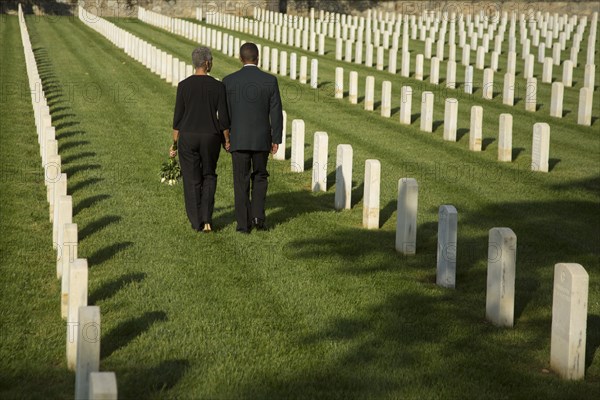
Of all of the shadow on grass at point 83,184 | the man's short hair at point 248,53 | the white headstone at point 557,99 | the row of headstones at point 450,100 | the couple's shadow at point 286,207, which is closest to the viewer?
the man's short hair at point 248,53

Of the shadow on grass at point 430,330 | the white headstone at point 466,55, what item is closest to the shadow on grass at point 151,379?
the shadow on grass at point 430,330

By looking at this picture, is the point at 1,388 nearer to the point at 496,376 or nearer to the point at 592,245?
the point at 496,376

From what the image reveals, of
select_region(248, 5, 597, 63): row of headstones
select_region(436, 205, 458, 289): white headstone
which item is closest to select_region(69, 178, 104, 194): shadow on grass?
select_region(436, 205, 458, 289): white headstone

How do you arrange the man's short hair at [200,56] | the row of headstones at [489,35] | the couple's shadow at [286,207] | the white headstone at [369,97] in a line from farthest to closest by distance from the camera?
the row of headstones at [489,35], the white headstone at [369,97], the couple's shadow at [286,207], the man's short hair at [200,56]

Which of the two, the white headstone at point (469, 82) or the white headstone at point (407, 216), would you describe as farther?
the white headstone at point (469, 82)

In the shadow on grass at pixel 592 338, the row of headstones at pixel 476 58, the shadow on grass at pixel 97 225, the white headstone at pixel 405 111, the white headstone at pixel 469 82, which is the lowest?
the shadow on grass at pixel 592 338

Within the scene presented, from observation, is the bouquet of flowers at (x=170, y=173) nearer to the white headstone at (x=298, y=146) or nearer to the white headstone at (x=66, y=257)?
the white headstone at (x=298, y=146)

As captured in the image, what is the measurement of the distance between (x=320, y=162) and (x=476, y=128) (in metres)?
4.74

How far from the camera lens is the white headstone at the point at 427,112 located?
2005cm

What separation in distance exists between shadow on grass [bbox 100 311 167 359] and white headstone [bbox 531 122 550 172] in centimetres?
917

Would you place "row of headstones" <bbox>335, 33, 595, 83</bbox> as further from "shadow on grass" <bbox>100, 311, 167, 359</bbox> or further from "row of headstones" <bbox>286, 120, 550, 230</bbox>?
"shadow on grass" <bbox>100, 311, 167, 359</bbox>

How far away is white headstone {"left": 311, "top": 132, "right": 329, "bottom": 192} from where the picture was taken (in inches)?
556

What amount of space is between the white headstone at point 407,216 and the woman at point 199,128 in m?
1.98

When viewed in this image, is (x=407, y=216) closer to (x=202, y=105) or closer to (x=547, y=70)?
(x=202, y=105)
